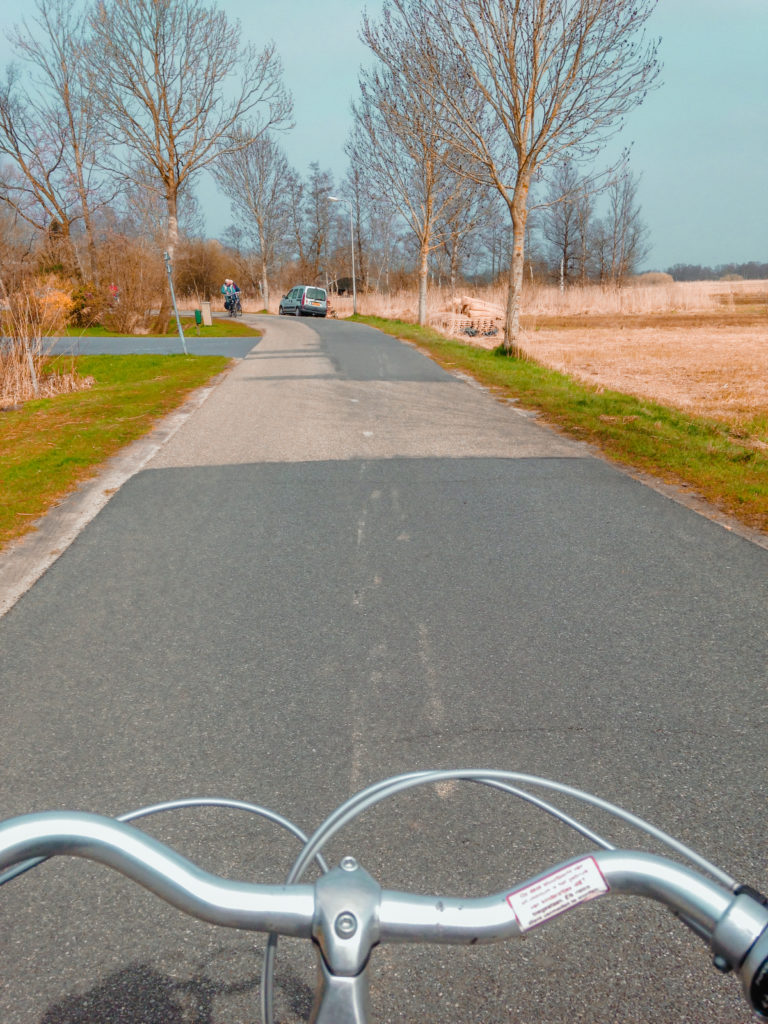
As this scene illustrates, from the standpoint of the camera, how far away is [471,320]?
1123 inches

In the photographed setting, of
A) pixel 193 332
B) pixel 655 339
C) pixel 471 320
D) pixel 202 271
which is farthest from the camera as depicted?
pixel 202 271

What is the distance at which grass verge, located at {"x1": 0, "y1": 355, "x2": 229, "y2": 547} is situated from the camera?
21.0 ft

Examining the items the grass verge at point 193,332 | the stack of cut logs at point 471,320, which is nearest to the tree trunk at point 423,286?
the stack of cut logs at point 471,320

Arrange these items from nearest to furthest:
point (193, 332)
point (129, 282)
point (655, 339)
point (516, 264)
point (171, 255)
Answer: point (516, 264) → point (655, 339) → point (171, 255) → point (193, 332) → point (129, 282)

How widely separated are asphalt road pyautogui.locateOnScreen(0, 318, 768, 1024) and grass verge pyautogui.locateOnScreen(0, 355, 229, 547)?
2.63 ft

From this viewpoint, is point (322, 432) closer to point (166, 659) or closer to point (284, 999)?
point (166, 659)

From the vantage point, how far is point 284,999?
1.77m

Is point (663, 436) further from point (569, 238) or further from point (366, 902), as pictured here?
point (569, 238)

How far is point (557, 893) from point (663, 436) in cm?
827

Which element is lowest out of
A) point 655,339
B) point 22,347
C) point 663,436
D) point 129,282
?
→ point 663,436

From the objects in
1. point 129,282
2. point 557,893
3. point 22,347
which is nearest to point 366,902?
point 557,893

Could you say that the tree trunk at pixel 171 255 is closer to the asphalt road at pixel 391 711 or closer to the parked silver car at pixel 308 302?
the parked silver car at pixel 308 302

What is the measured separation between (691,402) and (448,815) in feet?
34.6

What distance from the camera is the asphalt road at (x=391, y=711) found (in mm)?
1871
